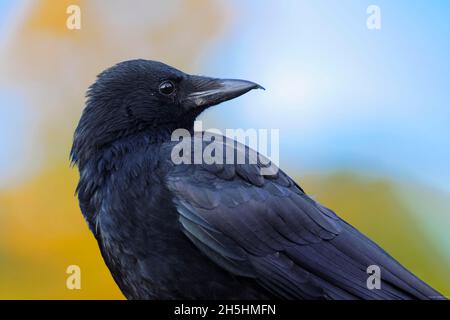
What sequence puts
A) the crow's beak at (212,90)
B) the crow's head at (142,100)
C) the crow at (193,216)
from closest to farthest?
the crow at (193,216) < the crow's head at (142,100) < the crow's beak at (212,90)

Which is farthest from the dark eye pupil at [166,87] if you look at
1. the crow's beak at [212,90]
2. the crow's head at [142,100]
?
the crow's beak at [212,90]

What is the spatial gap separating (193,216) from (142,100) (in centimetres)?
98

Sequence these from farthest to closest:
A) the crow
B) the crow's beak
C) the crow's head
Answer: the crow's beak < the crow's head < the crow

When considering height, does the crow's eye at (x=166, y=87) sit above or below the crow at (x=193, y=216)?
above

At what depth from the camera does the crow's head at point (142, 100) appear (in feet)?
17.6

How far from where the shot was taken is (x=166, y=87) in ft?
18.2

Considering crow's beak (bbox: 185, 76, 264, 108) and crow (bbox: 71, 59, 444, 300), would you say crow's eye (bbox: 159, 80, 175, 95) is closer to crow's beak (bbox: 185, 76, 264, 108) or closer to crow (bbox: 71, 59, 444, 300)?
crow (bbox: 71, 59, 444, 300)

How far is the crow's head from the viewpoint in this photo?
17.6 ft

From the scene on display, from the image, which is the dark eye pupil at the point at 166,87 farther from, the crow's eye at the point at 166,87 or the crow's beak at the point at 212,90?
the crow's beak at the point at 212,90

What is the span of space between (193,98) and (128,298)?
1428 millimetres

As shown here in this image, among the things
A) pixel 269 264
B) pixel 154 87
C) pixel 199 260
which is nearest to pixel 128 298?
pixel 199 260

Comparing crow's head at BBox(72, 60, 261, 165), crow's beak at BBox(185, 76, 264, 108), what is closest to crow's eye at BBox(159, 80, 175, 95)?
crow's head at BBox(72, 60, 261, 165)

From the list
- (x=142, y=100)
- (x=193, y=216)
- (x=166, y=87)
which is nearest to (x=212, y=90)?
(x=166, y=87)
